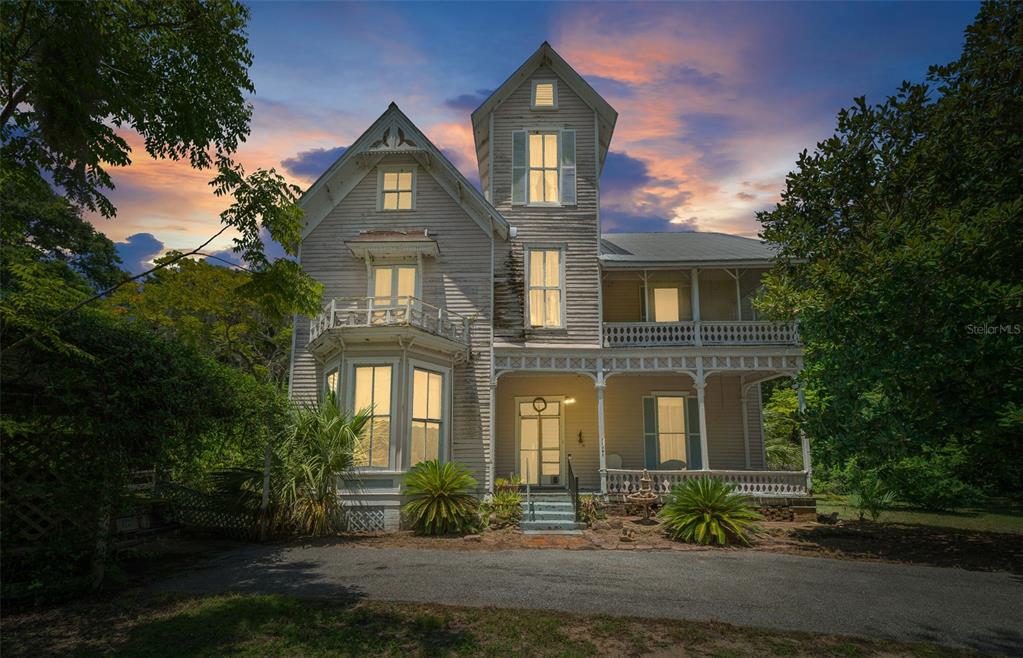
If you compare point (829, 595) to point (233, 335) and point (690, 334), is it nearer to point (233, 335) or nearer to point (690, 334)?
point (690, 334)

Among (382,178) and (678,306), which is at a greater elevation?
(382,178)

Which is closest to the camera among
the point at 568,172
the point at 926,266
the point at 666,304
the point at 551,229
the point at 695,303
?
the point at 926,266

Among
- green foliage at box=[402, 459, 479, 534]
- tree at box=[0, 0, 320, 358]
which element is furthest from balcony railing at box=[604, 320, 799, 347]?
tree at box=[0, 0, 320, 358]

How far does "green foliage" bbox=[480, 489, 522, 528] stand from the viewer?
14.3 m

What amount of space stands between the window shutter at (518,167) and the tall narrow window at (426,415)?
6.89 metres

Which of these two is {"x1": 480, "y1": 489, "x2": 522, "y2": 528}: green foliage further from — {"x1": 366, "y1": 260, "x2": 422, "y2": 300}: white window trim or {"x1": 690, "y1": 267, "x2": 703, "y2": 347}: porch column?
{"x1": 690, "y1": 267, "x2": 703, "y2": 347}: porch column

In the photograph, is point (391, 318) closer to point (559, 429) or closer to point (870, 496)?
point (559, 429)

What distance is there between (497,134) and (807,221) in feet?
33.7

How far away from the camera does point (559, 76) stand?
1966 centimetres

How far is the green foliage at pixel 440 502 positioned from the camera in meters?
13.4

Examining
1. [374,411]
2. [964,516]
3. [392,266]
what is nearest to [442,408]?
[374,411]

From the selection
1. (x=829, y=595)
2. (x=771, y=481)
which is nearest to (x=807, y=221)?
(x=771, y=481)

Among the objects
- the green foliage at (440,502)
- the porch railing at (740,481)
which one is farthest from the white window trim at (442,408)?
the porch railing at (740,481)

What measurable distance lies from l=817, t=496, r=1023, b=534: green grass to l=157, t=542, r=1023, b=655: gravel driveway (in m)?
6.97
